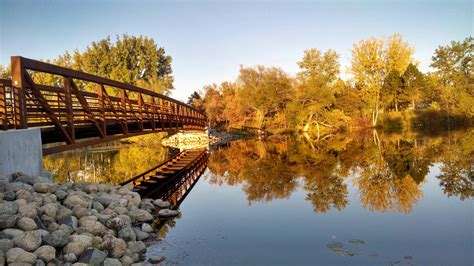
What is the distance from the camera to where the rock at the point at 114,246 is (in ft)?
17.8

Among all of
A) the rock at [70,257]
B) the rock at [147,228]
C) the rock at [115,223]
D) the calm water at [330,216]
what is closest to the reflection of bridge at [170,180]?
the calm water at [330,216]

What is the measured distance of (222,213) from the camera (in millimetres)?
9117

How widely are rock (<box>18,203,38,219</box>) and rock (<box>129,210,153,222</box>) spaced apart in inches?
92.1

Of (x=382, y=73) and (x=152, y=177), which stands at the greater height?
(x=382, y=73)

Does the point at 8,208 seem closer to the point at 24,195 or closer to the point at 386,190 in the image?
the point at 24,195

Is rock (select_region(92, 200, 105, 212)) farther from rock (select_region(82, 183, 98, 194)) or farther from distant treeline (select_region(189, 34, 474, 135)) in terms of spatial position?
distant treeline (select_region(189, 34, 474, 135))

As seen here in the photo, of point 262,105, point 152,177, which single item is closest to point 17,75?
point 152,177

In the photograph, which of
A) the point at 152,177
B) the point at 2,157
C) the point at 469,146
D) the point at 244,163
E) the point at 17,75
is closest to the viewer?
the point at 2,157

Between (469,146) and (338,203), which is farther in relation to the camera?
(469,146)

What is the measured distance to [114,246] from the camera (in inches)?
215

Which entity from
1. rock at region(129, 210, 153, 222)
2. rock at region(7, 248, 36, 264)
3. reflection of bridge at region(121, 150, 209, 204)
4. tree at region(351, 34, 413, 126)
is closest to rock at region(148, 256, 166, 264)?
rock at region(7, 248, 36, 264)

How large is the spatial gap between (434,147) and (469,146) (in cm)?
163

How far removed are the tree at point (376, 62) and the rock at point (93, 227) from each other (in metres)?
37.6

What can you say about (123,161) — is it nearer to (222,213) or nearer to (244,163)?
(244,163)
